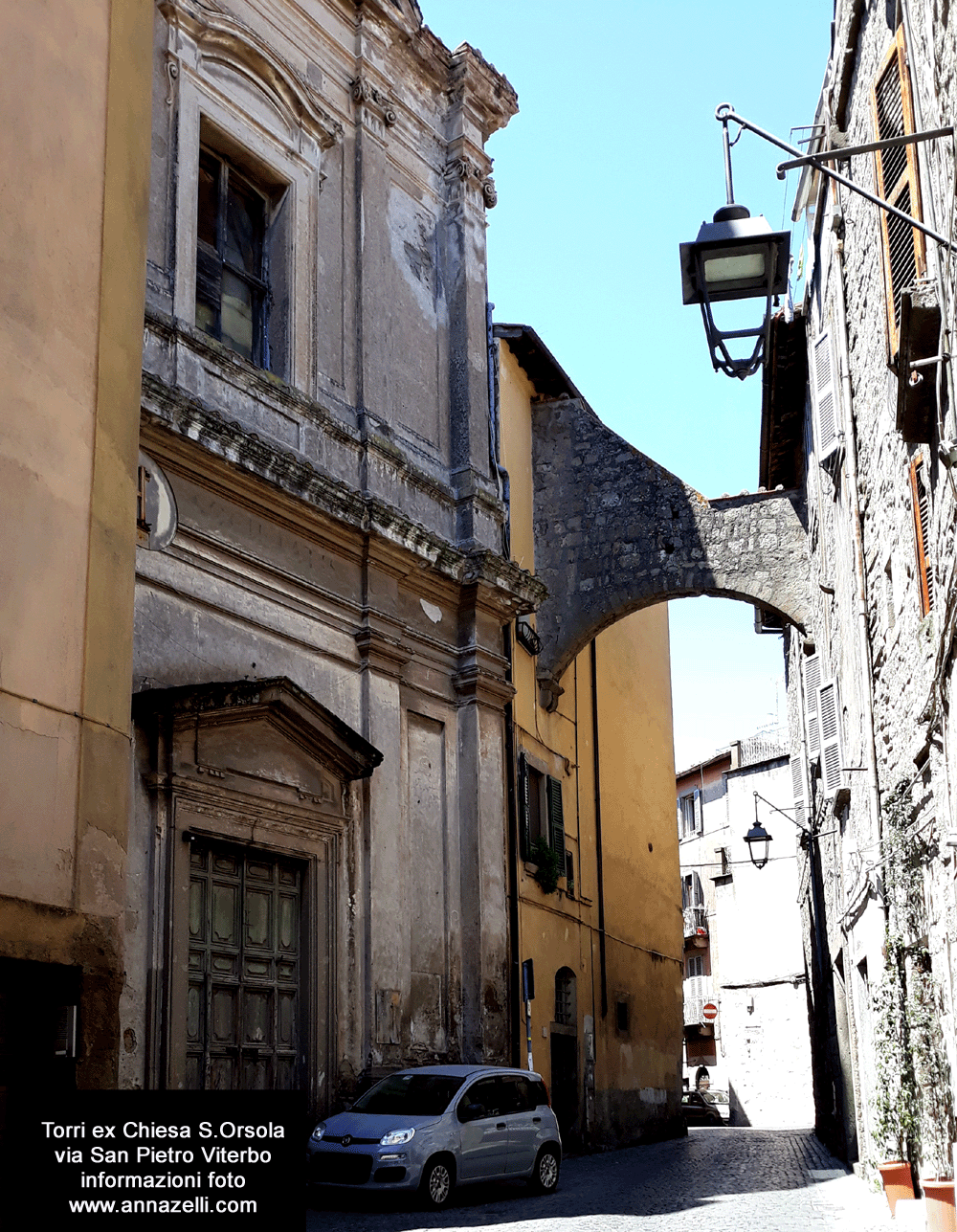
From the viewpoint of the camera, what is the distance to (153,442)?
12109 mm

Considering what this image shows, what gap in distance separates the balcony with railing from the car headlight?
114 ft

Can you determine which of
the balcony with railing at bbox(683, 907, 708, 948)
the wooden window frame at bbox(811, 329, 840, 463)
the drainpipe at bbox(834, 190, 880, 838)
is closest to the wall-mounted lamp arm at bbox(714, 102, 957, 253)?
the drainpipe at bbox(834, 190, 880, 838)

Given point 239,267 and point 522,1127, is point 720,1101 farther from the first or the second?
point 239,267

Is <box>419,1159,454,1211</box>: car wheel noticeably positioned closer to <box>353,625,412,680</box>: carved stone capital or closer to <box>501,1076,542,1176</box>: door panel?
<box>501,1076,542,1176</box>: door panel

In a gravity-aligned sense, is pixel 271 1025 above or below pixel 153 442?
below

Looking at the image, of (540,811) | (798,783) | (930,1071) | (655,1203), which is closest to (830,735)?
(540,811)

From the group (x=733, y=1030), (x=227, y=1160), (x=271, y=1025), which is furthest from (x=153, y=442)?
(x=733, y=1030)

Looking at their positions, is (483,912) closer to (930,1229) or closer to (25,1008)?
(930,1229)

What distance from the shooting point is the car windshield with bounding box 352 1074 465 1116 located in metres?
12.1

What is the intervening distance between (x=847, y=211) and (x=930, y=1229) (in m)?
8.19

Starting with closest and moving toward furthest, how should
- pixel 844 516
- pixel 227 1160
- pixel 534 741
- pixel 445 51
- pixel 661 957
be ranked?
pixel 227 1160
pixel 844 516
pixel 445 51
pixel 534 741
pixel 661 957

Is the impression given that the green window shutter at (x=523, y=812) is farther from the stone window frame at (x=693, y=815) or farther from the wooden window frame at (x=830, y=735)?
the stone window frame at (x=693, y=815)

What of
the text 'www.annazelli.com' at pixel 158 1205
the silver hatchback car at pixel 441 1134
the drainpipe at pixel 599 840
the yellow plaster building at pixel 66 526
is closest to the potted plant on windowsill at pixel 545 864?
the drainpipe at pixel 599 840

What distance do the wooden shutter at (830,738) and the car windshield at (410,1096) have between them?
236 inches
